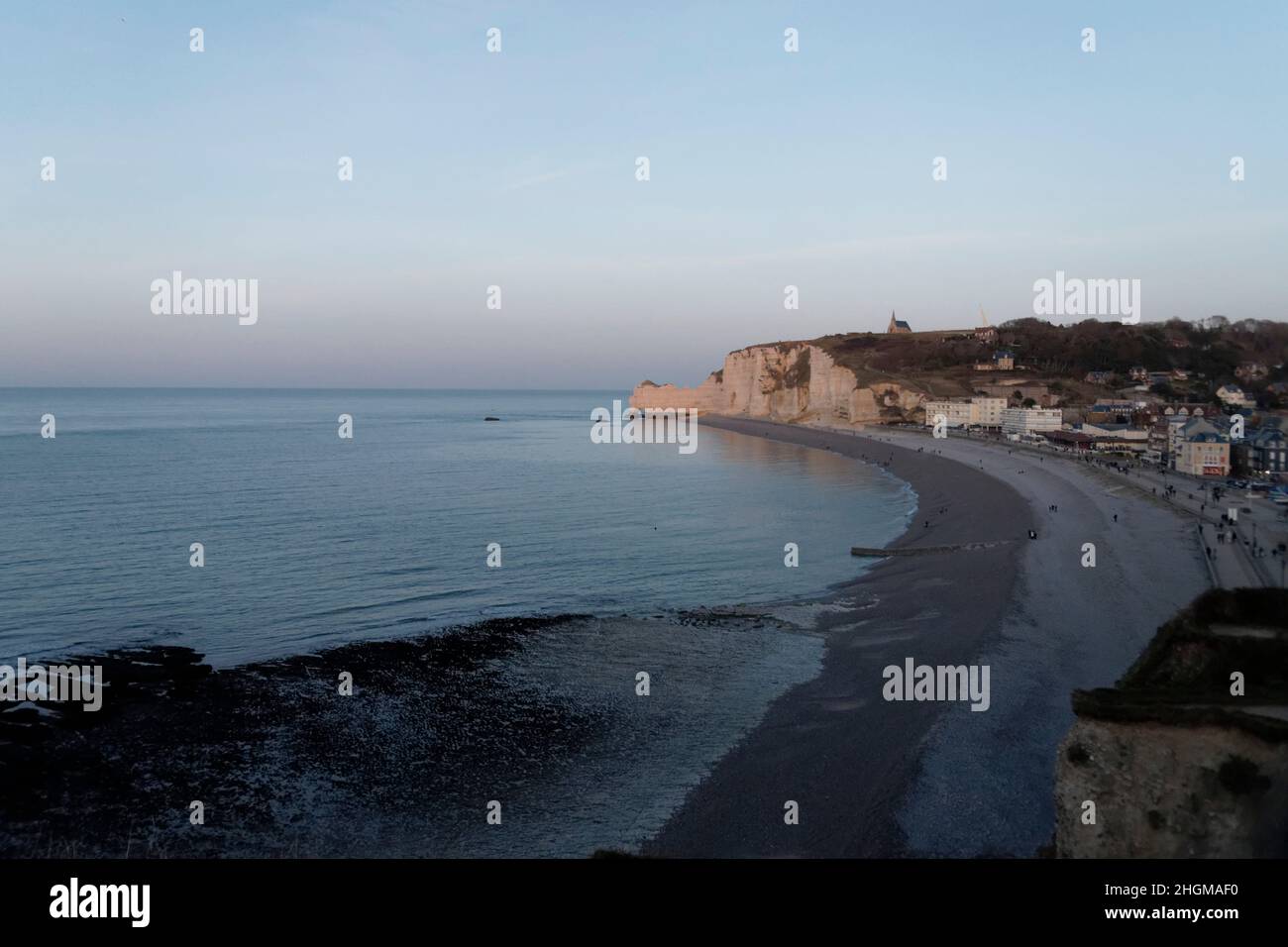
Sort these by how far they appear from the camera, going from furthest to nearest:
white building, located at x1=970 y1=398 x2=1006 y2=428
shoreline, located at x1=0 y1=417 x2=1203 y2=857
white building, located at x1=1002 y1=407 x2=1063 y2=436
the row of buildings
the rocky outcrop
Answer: white building, located at x1=970 y1=398 x2=1006 y2=428
white building, located at x1=1002 y1=407 x2=1063 y2=436
the row of buildings
shoreline, located at x1=0 y1=417 x2=1203 y2=857
the rocky outcrop

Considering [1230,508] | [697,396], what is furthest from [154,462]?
[697,396]

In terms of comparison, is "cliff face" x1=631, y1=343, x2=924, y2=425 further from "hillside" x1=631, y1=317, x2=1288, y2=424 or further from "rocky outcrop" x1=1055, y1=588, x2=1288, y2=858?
"rocky outcrop" x1=1055, y1=588, x2=1288, y2=858

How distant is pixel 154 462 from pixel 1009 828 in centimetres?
7087

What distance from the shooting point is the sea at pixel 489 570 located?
18.2 meters

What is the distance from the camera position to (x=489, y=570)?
32.6 metres

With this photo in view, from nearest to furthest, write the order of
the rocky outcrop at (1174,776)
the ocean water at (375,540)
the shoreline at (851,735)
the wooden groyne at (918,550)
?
the rocky outcrop at (1174,776)
the shoreline at (851,735)
the ocean water at (375,540)
the wooden groyne at (918,550)

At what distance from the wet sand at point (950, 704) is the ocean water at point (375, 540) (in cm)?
479

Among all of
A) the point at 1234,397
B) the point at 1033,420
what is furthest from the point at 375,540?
the point at 1234,397

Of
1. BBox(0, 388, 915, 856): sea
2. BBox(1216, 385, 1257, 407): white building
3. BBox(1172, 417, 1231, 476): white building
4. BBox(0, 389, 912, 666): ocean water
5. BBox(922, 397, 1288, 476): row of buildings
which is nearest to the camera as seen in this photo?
BBox(0, 388, 915, 856): sea

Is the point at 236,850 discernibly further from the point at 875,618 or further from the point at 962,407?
the point at 962,407

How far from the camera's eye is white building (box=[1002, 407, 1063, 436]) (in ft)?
289

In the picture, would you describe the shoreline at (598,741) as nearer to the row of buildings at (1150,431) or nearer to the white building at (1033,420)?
the row of buildings at (1150,431)

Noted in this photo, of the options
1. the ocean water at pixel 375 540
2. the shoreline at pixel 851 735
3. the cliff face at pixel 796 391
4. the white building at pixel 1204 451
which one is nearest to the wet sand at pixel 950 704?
the shoreline at pixel 851 735

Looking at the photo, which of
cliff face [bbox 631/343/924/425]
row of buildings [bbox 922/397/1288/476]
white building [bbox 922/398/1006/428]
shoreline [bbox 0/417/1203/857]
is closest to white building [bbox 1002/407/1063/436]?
row of buildings [bbox 922/397/1288/476]
